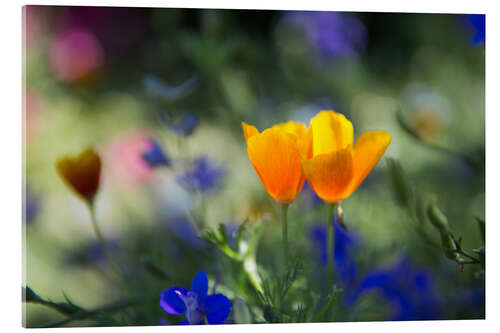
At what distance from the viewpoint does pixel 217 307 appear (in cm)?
84

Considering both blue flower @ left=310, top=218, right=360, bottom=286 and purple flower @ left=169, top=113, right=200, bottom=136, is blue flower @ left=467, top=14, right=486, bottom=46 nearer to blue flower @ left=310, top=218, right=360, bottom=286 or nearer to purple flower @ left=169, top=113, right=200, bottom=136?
blue flower @ left=310, top=218, right=360, bottom=286

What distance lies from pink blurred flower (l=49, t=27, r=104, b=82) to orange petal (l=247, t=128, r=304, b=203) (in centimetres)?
78

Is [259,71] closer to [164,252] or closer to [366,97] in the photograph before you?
[366,97]

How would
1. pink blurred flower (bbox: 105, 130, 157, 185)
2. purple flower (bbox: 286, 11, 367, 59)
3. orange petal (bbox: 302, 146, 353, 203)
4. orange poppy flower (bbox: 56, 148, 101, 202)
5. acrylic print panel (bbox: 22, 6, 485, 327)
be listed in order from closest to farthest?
orange petal (bbox: 302, 146, 353, 203) < acrylic print panel (bbox: 22, 6, 485, 327) < orange poppy flower (bbox: 56, 148, 101, 202) < pink blurred flower (bbox: 105, 130, 157, 185) < purple flower (bbox: 286, 11, 367, 59)

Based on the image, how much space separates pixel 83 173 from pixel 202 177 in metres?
0.30

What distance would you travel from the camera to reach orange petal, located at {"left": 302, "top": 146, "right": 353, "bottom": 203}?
2.65 feet

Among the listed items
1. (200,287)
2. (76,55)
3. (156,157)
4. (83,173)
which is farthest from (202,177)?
(76,55)

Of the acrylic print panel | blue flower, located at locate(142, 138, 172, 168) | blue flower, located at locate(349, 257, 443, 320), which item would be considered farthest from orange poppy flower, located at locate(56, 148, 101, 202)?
blue flower, located at locate(349, 257, 443, 320)

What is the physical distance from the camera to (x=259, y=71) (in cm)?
171

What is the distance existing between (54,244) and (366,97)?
94 cm

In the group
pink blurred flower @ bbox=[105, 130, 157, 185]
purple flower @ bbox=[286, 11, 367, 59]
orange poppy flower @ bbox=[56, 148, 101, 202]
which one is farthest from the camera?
purple flower @ bbox=[286, 11, 367, 59]

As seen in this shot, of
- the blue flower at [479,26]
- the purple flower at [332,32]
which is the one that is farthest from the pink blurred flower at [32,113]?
the blue flower at [479,26]

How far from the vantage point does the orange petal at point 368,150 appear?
83 centimetres
